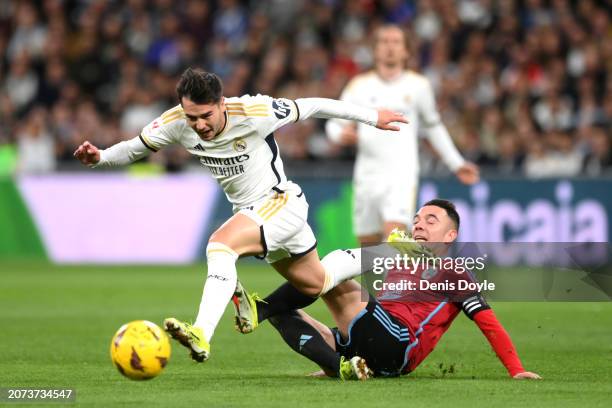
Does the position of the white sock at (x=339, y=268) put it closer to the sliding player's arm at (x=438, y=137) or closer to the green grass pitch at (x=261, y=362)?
the green grass pitch at (x=261, y=362)

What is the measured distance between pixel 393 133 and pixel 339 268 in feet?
11.0

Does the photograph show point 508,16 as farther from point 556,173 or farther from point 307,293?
point 307,293

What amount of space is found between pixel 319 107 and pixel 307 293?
1.08 meters

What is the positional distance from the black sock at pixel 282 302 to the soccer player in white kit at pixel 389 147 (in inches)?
121

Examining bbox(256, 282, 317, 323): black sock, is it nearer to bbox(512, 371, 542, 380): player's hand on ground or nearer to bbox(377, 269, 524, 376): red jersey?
bbox(377, 269, 524, 376): red jersey

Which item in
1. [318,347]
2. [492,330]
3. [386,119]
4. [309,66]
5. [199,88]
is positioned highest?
[199,88]

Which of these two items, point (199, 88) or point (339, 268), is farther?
point (339, 268)

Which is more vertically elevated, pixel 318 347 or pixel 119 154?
pixel 119 154

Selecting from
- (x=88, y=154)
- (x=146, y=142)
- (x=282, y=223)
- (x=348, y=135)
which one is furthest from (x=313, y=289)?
(x=348, y=135)

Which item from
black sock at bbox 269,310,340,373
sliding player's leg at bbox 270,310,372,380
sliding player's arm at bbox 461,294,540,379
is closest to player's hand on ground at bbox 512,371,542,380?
sliding player's arm at bbox 461,294,540,379

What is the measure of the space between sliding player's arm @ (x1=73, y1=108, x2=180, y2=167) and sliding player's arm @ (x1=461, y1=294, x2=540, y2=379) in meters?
1.91

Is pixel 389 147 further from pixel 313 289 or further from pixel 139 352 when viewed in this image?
pixel 139 352

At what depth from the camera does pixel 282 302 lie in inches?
275

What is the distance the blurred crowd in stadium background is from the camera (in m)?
17.0
